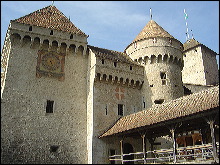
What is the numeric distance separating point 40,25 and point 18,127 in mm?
7911

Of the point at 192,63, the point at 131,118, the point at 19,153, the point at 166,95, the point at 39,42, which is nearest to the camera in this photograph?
the point at 19,153

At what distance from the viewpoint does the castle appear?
17.9 m

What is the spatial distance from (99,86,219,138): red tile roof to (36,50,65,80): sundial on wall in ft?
18.9

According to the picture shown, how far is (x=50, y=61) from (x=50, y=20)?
3.86 metres

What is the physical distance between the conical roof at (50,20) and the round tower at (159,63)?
17.4 ft

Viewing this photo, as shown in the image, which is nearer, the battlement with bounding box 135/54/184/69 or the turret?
the battlement with bounding box 135/54/184/69

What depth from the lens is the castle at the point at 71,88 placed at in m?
17.9

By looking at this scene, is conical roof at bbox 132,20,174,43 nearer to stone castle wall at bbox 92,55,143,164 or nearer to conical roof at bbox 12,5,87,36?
stone castle wall at bbox 92,55,143,164

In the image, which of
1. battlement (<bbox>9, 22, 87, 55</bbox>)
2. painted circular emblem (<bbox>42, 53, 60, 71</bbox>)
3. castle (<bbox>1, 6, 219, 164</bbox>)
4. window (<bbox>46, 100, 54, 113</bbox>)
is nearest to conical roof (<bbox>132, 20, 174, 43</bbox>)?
castle (<bbox>1, 6, 219, 164</bbox>)

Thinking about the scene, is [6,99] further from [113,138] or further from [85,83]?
[113,138]

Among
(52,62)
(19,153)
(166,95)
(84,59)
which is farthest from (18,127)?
(166,95)

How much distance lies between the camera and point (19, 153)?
16969mm

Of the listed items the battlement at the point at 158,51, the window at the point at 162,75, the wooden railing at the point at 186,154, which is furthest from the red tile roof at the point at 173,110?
the battlement at the point at 158,51

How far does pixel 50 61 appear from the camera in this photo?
20.2 m
